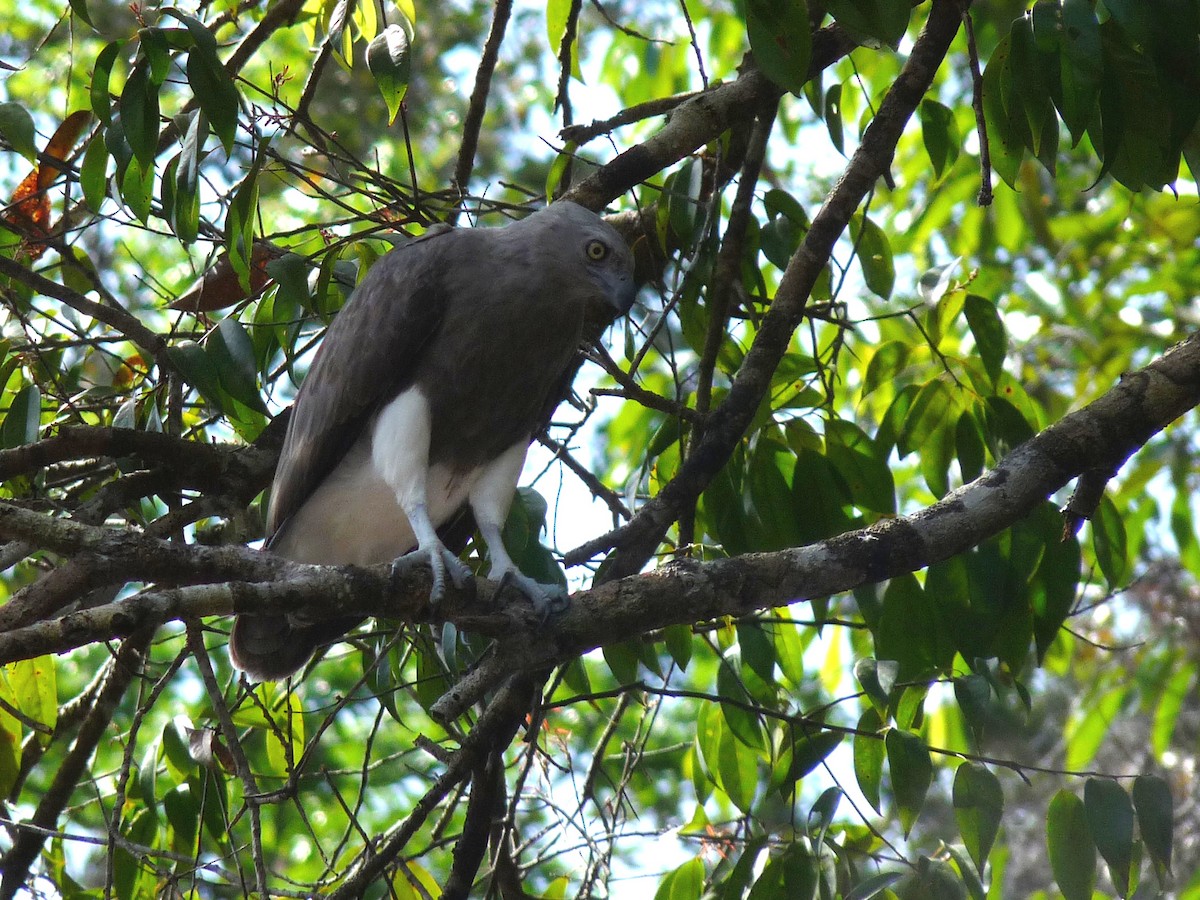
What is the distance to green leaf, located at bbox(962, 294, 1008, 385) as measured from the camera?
4.04 metres

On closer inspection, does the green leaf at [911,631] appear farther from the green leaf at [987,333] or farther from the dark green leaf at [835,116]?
the dark green leaf at [835,116]

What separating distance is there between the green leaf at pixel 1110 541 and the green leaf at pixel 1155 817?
849 mm

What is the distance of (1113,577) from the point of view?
3.85 m

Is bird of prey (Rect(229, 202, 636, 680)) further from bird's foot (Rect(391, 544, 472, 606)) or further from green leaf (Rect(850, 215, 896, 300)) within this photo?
green leaf (Rect(850, 215, 896, 300))

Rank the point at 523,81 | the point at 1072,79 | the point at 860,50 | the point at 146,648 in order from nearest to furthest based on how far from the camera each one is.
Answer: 1. the point at 1072,79
2. the point at 146,648
3. the point at 860,50
4. the point at 523,81

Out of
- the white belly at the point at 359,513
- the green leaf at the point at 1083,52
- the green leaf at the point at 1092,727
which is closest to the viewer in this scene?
the green leaf at the point at 1083,52

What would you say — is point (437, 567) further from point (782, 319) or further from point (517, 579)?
point (782, 319)

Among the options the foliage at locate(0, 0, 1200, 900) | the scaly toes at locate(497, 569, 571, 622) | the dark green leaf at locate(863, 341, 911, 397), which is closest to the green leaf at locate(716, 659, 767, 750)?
the foliage at locate(0, 0, 1200, 900)

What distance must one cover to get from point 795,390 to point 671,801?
24.2ft

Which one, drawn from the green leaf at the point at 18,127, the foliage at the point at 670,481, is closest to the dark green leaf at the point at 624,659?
the foliage at the point at 670,481

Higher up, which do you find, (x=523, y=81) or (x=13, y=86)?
(x=523, y=81)

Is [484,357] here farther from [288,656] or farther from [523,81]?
[523,81]

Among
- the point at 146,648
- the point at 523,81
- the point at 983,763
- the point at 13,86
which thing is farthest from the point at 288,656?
the point at 523,81

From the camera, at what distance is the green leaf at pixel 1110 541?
151 inches
